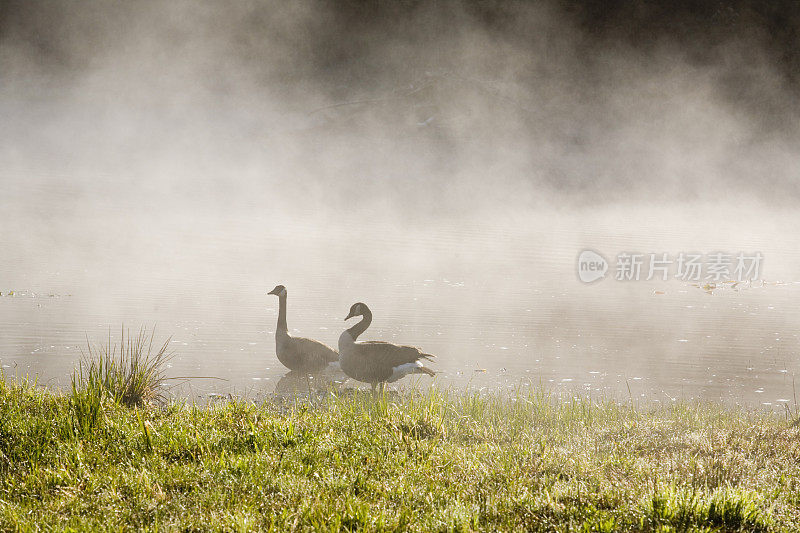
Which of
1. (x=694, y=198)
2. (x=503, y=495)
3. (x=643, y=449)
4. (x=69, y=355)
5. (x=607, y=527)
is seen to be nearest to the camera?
(x=607, y=527)

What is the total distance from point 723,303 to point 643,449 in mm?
22643

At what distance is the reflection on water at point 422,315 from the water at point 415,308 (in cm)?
8

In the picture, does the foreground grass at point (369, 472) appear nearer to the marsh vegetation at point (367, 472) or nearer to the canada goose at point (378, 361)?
the marsh vegetation at point (367, 472)

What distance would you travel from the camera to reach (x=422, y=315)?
903 inches

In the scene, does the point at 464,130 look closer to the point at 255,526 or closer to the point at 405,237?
the point at 405,237

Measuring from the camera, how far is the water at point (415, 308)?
14.6m

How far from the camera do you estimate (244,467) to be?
19.2 ft

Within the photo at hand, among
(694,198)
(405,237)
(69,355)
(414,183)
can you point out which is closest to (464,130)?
(414,183)

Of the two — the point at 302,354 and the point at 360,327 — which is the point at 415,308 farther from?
the point at 302,354

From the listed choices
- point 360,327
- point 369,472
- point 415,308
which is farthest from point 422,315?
point 369,472

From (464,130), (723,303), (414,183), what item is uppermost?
(464,130)

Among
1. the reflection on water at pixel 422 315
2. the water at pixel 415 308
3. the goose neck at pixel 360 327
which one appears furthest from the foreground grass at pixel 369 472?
the goose neck at pixel 360 327

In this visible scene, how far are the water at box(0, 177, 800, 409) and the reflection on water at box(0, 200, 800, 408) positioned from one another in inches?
3.3

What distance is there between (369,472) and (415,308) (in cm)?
1836
